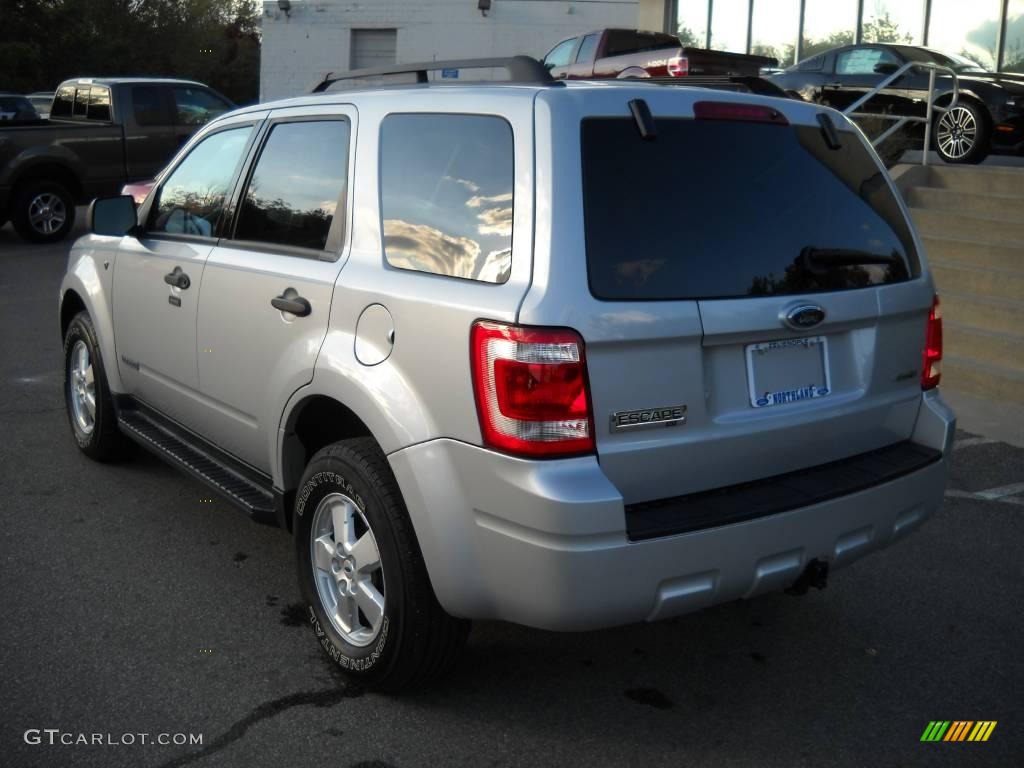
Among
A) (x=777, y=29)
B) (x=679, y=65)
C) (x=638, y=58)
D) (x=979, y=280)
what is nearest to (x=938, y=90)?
(x=679, y=65)

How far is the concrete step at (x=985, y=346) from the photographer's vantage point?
26.1 ft

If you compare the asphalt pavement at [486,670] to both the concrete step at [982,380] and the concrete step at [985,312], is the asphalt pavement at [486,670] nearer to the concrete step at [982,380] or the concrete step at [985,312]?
the concrete step at [982,380]

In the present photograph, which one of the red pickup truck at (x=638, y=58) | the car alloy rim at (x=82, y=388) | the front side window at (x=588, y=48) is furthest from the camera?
the front side window at (x=588, y=48)

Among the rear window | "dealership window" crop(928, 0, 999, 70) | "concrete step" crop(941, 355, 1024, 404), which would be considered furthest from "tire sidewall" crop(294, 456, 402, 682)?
"dealership window" crop(928, 0, 999, 70)

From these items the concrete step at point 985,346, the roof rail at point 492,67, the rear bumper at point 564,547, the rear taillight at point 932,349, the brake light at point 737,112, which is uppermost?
the roof rail at point 492,67

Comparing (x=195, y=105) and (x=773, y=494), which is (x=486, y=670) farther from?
(x=195, y=105)

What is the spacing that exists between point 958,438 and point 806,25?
55.8 ft

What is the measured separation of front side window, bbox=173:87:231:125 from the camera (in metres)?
16.0

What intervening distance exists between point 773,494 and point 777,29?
21.0 metres

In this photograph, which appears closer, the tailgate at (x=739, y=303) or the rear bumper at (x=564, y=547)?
the rear bumper at (x=564, y=547)

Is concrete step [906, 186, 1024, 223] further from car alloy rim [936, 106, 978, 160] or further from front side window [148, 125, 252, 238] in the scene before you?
front side window [148, 125, 252, 238]

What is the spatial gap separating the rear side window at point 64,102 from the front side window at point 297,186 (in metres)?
13.3

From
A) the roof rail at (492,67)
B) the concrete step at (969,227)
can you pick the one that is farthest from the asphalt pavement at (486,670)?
the concrete step at (969,227)

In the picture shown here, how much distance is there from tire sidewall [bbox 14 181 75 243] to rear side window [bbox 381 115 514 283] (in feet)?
41.5
